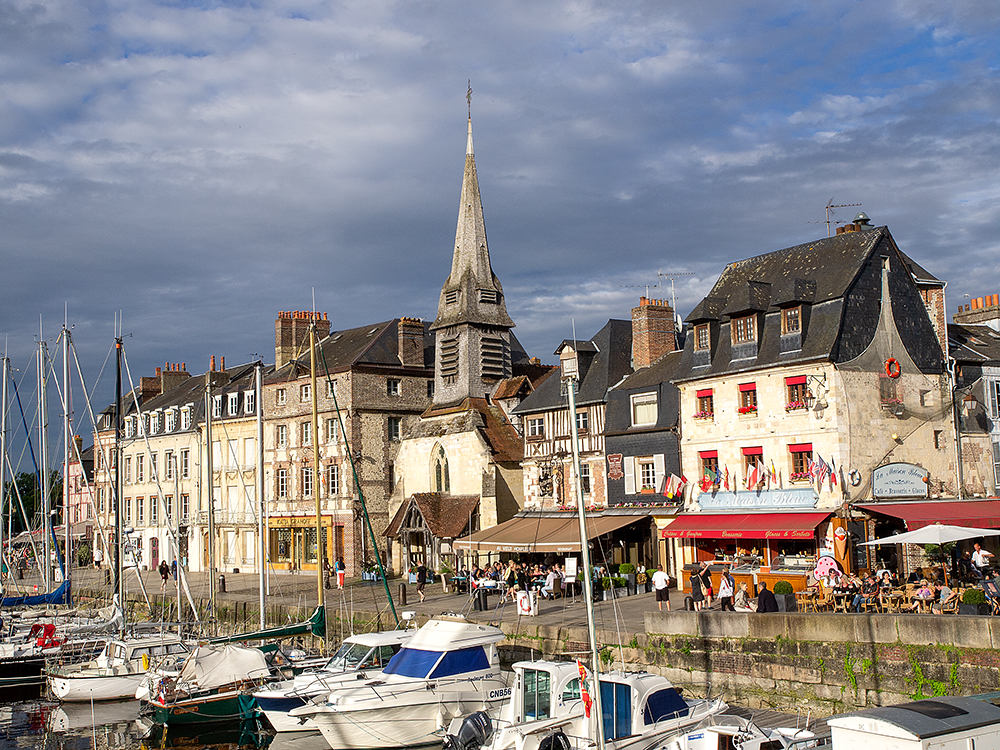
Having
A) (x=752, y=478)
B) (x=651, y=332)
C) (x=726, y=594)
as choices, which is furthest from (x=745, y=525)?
(x=651, y=332)

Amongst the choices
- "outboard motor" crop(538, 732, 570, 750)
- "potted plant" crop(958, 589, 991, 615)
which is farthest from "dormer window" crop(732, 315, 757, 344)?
"outboard motor" crop(538, 732, 570, 750)

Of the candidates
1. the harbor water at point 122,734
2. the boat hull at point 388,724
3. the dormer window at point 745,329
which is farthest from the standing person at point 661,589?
the harbor water at point 122,734

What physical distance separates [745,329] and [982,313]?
37.4ft

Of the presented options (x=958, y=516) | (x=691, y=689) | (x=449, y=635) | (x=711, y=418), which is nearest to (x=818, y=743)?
(x=691, y=689)

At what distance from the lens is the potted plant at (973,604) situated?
16828 mm

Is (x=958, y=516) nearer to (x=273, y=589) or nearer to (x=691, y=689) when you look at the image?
(x=691, y=689)

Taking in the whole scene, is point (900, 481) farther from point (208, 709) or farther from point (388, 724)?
point (208, 709)

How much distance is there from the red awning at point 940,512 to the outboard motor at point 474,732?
12.3 m

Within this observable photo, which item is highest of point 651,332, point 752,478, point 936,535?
point 651,332

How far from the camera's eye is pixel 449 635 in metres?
18.6

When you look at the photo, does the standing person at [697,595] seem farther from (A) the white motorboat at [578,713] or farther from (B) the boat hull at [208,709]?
(B) the boat hull at [208,709]

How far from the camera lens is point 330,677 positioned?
62.8ft

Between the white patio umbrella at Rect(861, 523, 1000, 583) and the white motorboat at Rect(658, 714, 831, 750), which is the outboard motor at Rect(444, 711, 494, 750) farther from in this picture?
the white patio umbrella at Rect(861, 523, 1000, 583)

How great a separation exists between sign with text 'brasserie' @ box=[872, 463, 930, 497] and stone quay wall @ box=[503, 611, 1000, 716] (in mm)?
7804
